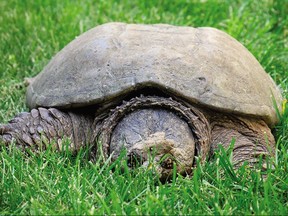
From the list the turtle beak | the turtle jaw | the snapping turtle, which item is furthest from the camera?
the turtle beak

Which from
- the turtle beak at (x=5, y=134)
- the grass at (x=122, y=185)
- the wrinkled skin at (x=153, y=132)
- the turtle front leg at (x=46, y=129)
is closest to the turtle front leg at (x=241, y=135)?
the wrinkled skin at (x=153, y=132)

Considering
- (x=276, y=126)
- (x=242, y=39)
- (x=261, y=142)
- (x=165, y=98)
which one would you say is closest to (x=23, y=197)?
(x=165, y=98)

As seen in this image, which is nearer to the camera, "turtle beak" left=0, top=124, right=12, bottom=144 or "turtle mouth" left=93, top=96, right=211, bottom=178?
"turtle mouth" left=93, top=96, right=211, bottom=178

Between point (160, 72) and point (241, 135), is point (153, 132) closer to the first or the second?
point (160, 72)

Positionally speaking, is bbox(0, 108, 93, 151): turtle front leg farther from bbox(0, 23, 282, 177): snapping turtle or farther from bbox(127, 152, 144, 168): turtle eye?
bbox(127, 152, 144, 168): turtle eye

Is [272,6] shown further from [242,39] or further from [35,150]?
[35,150]

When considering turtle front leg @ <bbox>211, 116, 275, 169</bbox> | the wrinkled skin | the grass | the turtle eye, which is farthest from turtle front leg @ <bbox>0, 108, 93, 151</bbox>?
turtle front leg @ <bbox>211, 116, 275, 169</bbox>

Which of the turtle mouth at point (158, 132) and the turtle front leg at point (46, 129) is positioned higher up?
the turtle mouth at point (158, 132)

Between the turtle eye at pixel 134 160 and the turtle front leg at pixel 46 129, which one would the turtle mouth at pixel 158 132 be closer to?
the turtle eye at pixel 134 160
